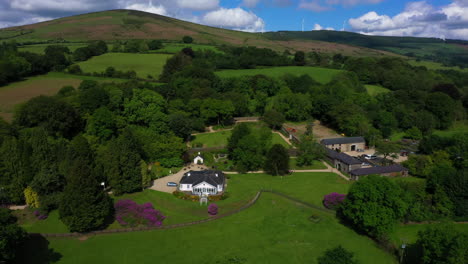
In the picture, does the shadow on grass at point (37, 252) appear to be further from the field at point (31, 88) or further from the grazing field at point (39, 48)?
the grazing field at point (39, 48)

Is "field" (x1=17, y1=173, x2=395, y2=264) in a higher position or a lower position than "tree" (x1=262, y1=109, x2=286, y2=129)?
lower

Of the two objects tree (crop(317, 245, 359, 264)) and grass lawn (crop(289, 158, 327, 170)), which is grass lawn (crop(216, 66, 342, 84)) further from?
tree (crop(317, 245, 359, 264))

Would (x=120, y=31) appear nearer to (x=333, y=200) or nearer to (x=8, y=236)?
(x=8, y=236)

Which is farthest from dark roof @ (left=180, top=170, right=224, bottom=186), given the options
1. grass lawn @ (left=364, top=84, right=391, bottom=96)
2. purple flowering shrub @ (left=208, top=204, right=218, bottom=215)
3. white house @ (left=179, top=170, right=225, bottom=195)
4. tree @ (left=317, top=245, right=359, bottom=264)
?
grass lawn @ (left=364, top=84, right=391, bottom=96)

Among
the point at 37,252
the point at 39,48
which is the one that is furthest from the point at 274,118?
the point at 39,48

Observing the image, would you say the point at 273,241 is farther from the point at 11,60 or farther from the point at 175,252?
the point at 11,60

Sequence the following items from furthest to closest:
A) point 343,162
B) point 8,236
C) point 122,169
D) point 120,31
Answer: point 120,31, point 343,162, point 122,169, point 8,236
